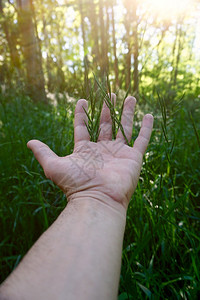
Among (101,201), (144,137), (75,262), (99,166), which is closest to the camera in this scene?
(75,262)

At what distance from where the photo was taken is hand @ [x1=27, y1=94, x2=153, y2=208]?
0.89 m

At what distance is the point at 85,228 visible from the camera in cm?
69

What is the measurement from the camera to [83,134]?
3.95ft

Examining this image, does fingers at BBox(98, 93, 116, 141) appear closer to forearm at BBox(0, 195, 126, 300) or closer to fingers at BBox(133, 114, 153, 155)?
fingers at BBox(133, 114, 153, 155)

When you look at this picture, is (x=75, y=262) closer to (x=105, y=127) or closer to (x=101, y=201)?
(x=101, y=201)

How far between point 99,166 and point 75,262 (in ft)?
1.55

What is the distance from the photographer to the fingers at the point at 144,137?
3.69ft

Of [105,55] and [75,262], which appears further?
[105,55]

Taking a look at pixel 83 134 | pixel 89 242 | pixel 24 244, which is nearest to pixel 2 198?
pixel 24 244

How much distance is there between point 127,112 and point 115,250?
31.3 inches

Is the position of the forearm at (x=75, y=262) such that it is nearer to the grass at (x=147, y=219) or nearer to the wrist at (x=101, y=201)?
the wrist at (x=101, y=201)

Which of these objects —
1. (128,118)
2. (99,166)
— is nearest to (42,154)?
(99,166)

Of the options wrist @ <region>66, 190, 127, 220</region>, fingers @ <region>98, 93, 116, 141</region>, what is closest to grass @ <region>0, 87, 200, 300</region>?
fingers @ <region>98, 93, 116, 141</region>

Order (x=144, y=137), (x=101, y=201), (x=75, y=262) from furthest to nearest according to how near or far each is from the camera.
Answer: (x=144, y=137) → (x=101, y=201) → (x=75, y=262)
